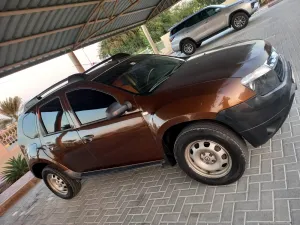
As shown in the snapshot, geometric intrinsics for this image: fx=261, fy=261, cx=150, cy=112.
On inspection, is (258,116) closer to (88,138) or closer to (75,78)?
(88,138)

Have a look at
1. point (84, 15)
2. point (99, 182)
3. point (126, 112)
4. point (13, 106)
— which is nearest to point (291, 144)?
point (126, 112)

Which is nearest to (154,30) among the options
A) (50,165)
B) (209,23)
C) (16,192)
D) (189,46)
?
(189,46)

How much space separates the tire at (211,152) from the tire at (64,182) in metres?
2.53

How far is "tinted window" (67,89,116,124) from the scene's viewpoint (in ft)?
11.8

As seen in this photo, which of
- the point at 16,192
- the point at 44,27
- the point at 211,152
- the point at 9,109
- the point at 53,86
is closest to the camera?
the point at 211,152

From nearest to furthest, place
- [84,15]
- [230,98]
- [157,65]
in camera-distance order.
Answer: [230,98] < [157,65] < [84,15]

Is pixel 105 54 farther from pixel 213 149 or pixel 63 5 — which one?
pixel 213 149

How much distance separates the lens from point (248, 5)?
12602 mm

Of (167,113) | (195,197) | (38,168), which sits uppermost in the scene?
(167,113)

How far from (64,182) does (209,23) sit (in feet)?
38.2

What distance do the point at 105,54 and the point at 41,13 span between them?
2507 centimetres

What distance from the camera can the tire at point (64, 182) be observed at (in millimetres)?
4773

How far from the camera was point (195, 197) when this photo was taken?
325 centimetres

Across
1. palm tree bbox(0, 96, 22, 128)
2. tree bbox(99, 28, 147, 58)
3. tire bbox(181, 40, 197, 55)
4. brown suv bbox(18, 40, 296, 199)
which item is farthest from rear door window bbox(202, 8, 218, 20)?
tree bbox(99, 28, 147, 58)
